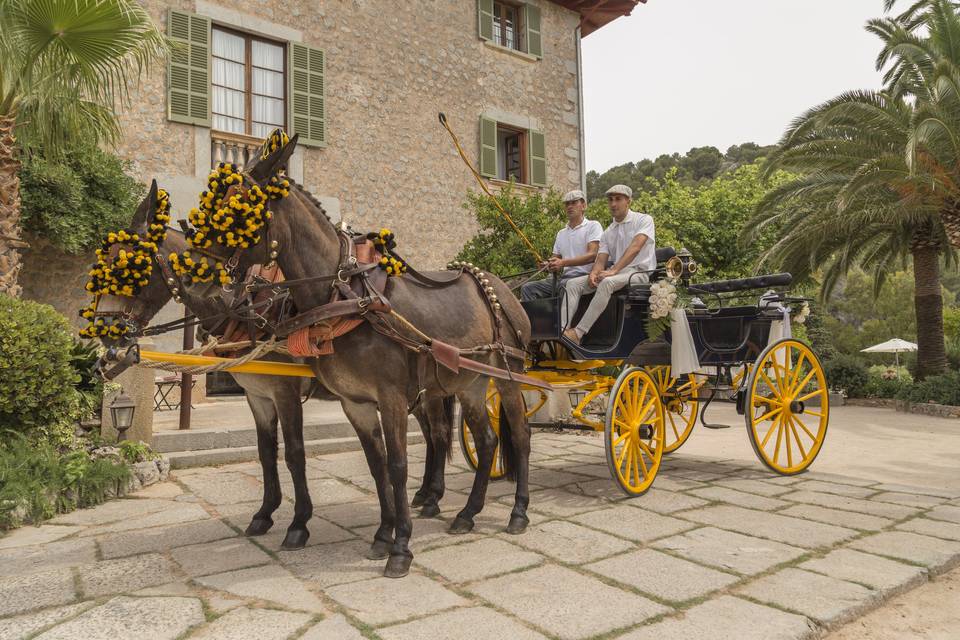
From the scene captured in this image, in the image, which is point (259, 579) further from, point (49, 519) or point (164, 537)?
point (49, 519)

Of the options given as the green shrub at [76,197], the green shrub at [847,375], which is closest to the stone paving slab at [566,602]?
the green shrub at [76,197]

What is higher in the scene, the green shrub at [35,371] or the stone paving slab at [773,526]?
the green shrub at [35,371]

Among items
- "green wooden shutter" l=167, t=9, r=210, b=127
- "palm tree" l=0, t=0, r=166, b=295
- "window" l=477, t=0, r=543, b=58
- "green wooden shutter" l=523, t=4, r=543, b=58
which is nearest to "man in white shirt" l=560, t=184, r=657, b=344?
"palm tree" l=0, t=0, r=166, b=295

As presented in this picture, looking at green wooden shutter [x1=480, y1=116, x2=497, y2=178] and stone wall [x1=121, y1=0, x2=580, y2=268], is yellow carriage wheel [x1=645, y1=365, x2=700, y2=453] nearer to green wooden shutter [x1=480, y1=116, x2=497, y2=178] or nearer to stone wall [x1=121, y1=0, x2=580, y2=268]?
stone wall [x1=121, y1=0, x2=580, y2=268]

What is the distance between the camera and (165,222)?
3256mm

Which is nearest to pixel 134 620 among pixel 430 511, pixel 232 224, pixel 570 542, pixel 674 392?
pixel 232 224

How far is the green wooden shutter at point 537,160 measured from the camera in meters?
12.9

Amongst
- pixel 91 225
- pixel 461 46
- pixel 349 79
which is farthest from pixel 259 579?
pixel 461 46

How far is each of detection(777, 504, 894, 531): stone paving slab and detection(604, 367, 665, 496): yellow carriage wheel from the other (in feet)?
3.20

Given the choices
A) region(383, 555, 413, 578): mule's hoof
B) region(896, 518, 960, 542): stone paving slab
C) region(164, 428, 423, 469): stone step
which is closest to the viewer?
region(383, 555, 413, 578): mule's hoof

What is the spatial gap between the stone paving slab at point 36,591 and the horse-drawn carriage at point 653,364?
307 cm

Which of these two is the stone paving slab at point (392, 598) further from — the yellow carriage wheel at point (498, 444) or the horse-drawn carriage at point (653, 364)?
the yellow carriage wheel at point (498, 444)

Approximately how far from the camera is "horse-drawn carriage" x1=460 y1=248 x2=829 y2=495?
A: 486 cm

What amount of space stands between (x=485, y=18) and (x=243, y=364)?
11084 mm
